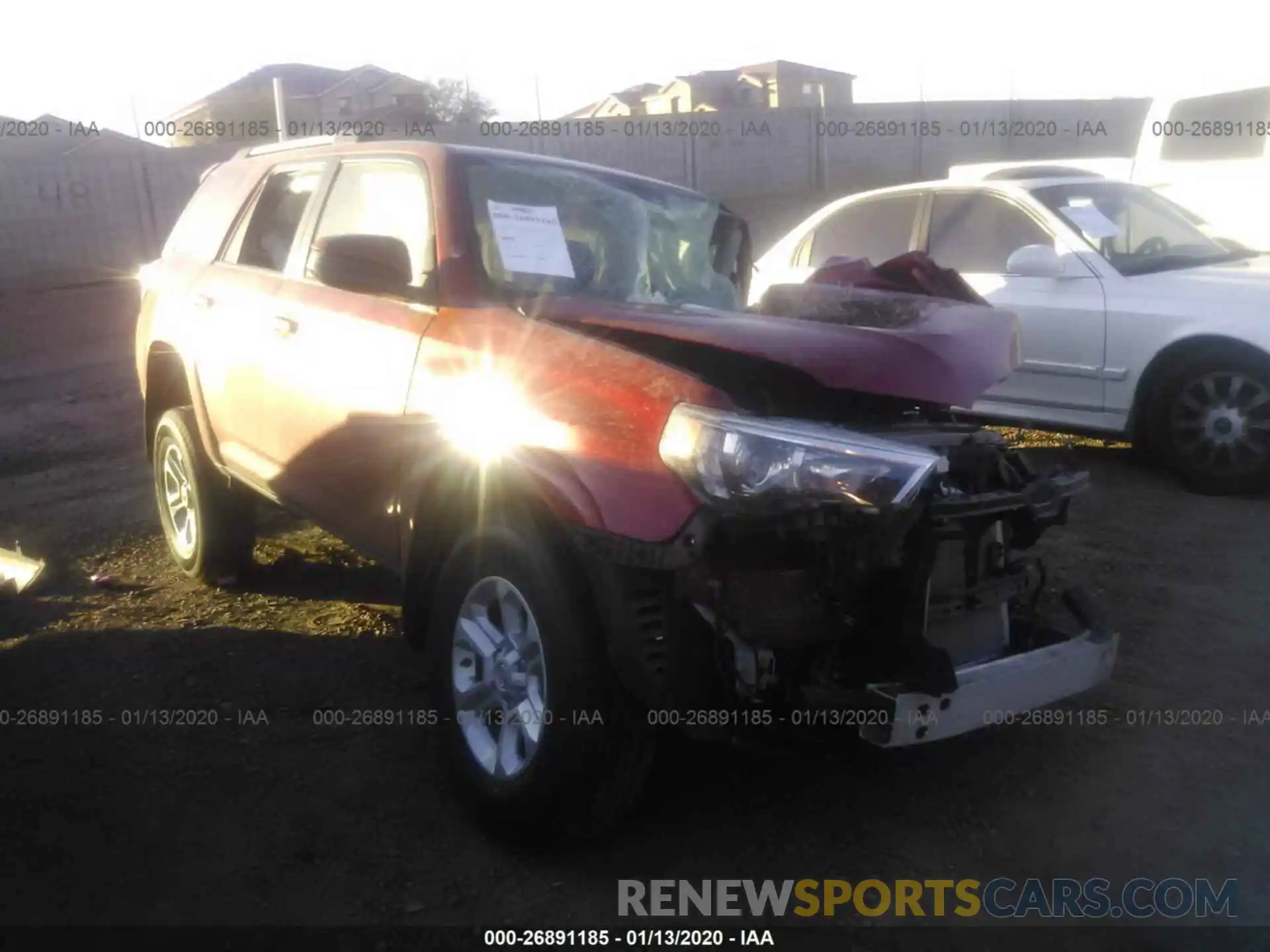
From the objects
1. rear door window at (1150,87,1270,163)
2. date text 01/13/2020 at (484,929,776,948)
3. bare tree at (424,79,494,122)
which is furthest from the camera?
bare tree at (424,79,494,122)

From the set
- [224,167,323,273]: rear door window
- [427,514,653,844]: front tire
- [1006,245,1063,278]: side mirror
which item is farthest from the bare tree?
[427,514,653,844]: front tire

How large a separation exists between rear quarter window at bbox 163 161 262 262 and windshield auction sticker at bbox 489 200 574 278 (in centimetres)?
161

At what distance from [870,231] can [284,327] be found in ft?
14.3

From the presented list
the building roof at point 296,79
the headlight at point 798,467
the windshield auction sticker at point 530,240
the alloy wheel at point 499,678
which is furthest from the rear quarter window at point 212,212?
the building roof at point 296,79

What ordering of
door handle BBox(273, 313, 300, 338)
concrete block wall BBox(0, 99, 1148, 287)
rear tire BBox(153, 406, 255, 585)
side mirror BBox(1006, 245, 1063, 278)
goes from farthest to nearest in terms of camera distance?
concrete block wall BBox(0, 99, 1148, 287)
side mirror BBox(1006, 245, 1063, 278)
rear tire BBox(153, 406, 255, 585)
door handle BBox(273, 313, 300, 338)

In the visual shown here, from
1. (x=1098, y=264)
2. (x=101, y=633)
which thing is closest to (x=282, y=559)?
(x=101, y=633)

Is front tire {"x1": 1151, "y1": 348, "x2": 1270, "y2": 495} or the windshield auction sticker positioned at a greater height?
the windshield auction sticker

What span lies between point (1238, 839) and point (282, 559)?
4.17 m

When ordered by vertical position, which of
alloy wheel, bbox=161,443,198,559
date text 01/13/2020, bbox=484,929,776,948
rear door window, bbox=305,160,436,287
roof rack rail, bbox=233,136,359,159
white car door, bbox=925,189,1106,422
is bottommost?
date text 01/13/2020, bbox=484,929,776,948

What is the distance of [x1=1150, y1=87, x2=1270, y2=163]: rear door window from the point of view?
30.8 feet

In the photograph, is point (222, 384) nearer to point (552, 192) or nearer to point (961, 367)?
point (552, 192)

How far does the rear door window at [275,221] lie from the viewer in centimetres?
443

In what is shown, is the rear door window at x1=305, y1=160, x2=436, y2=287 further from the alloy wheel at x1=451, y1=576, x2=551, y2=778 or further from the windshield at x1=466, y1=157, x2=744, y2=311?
the alloy wheel at x1=451, y1=576, x2=551, y2=778

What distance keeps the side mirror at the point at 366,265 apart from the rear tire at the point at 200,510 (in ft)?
5.91
